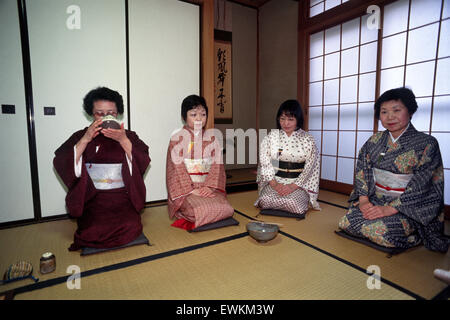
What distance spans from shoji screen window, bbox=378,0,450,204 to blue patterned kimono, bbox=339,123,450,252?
1.26 metres

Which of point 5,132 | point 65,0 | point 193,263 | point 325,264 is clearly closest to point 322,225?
point 325,264

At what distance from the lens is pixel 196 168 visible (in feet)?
9.86

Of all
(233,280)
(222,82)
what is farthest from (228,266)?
(222,82)

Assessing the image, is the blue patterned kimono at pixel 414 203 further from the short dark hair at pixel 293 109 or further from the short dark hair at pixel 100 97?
the short dark hair at pixel 100 97

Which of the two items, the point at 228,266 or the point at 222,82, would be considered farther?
the point at 222,82

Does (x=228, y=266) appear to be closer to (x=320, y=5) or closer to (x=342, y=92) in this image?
(x=342, y=92)

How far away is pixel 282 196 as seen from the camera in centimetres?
306

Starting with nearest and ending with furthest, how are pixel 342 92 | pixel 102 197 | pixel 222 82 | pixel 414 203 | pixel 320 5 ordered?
pixel 414 203
pixel 102 197
pixel 342 92
pixel 320 5
pixel 222 82

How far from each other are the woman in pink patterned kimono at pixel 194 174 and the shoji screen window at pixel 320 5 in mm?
3133

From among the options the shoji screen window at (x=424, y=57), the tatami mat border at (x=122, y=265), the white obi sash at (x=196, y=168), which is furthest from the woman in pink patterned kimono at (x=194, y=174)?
the shoji screen window at (x=424, y=57)

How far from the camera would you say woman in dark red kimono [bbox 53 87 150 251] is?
2248 millimetres

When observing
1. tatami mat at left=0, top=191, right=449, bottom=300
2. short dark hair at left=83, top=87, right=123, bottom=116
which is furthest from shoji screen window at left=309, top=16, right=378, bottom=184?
short dark hair at left=83, top=87, right=123, bottom=116

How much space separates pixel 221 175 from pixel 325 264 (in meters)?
1.49

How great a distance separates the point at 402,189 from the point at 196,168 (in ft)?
6.68
